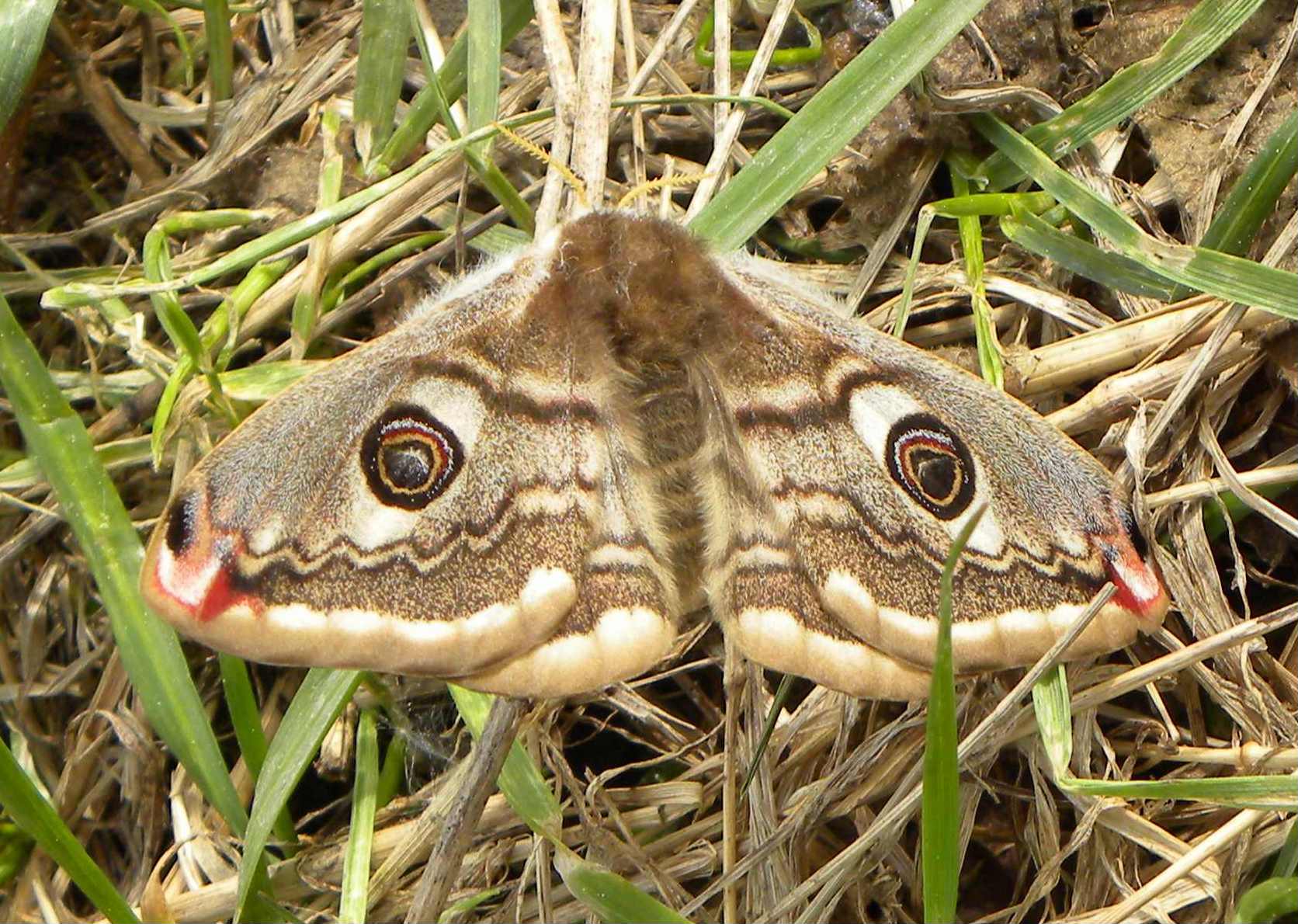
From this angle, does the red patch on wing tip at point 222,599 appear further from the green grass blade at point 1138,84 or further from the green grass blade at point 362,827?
the green grass blade at point 1138,84

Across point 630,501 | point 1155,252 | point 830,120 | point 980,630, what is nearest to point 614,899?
point 630,501

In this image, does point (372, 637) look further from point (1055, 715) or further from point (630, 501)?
point (1055, 715)

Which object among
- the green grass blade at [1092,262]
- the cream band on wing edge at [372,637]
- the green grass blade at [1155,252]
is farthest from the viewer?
the green grass blade at [1092,262]

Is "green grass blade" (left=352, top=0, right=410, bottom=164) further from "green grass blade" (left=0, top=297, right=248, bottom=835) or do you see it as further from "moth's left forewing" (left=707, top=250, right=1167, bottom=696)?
"moth's left forewing" (left=707, top=250, right=1167, bottom=696)

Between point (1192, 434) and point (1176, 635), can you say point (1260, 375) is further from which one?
point (1176, 635)

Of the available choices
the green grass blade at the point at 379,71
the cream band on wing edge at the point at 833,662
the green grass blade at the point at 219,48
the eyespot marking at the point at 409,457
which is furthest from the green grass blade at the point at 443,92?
the cream band on wing edge at the point at 833,662

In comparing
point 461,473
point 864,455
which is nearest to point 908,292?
point 864,455
